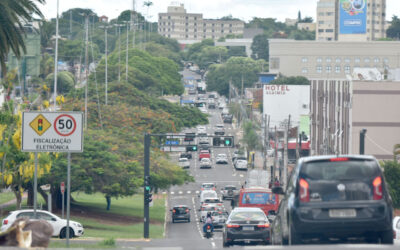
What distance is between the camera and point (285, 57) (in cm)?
15762

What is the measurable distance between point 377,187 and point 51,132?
10364 millimetres

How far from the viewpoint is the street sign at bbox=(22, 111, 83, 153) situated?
21.2 metres

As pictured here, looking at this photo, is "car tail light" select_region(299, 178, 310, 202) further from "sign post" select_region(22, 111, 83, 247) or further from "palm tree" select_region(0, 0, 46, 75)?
"palm tree" select_region(0, 0, 46, 75)

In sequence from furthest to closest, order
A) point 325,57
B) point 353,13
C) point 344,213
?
point 325,57, point 353,13, point 344,213

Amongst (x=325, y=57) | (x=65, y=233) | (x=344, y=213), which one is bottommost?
(x=65, y=233)

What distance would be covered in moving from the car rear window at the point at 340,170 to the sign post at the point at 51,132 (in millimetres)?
9096

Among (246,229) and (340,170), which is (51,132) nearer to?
(246,229)

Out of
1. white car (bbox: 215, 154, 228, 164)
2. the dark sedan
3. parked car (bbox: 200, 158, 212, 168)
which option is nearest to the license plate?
the dark sedan

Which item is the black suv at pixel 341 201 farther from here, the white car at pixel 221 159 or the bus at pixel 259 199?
the white car at pixel 221 159

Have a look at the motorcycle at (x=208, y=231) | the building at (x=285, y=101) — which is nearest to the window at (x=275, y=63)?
the building at (x=285, y=101)

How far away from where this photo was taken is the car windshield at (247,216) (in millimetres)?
23375

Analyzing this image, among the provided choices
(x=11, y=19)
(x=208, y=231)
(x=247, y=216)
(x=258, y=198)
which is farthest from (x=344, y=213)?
(x=258, y=198)

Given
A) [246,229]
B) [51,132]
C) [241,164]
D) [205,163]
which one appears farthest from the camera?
[205,163]

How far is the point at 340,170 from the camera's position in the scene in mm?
13641
